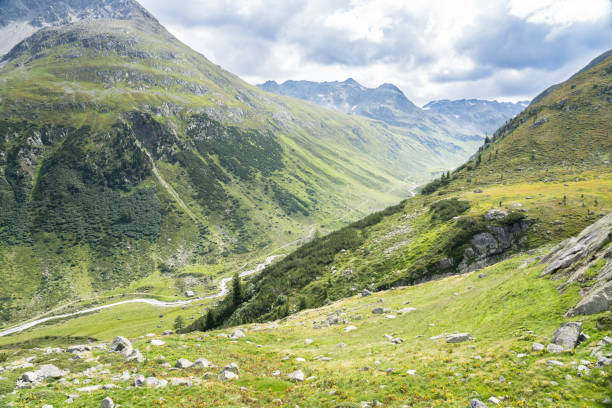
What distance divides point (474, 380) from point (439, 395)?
8.31 ft

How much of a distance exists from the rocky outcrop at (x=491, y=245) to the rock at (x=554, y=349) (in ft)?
157

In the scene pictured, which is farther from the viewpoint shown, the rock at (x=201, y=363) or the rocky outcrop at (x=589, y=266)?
the rock at (x=201, y=363)

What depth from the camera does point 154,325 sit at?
133m

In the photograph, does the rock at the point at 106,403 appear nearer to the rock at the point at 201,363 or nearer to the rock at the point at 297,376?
the rock at the point at 201,363

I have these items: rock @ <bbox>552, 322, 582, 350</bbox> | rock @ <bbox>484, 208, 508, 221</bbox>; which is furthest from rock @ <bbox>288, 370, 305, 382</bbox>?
rock @ <bbox>484, 208, 508, 221</bbox>

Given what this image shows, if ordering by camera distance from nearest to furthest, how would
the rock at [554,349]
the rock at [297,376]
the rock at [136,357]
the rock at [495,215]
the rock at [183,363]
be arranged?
the rock at [554,349], the rock at [297,376], the rock at [183,363], the rock at [136,357], the rock at [495,215]

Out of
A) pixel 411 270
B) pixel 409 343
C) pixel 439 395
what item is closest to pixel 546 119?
pixel 411 270

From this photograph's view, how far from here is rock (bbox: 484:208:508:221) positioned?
2650 inches

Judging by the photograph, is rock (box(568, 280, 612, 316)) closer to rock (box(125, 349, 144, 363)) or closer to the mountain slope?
rock (box(125, 349, 144, 363))

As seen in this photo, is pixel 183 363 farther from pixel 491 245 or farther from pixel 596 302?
pixel 491 245

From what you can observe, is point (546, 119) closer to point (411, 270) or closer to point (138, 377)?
point (411, 270)

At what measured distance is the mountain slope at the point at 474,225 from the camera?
2510 inches

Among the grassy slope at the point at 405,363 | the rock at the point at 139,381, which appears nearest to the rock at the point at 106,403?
the grassy slope at the point at 405,363

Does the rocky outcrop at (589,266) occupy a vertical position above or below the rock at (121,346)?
above
